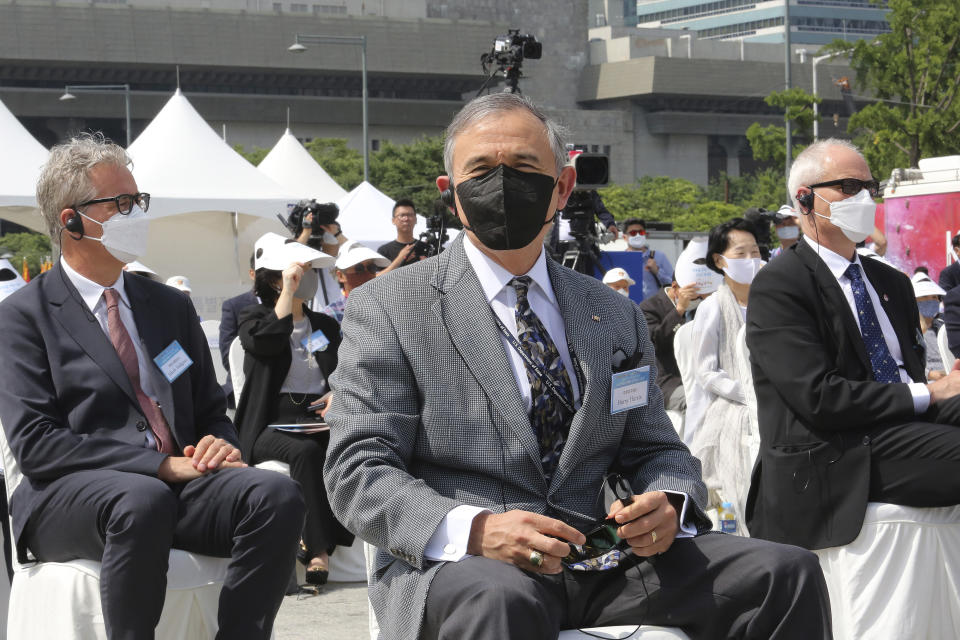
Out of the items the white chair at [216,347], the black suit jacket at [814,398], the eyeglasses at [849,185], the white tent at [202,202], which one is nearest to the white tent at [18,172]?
the white tent at [202,202]

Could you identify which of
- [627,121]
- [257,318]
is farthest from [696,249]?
[627,121]

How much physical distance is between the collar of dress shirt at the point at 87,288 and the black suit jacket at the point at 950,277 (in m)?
7.77

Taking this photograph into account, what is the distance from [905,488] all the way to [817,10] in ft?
434

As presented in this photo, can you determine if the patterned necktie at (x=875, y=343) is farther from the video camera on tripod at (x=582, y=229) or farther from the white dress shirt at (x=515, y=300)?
the video camera on tripod at (x=582, y=229)

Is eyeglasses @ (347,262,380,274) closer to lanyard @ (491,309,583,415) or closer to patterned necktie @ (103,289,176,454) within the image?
patterned necktie @ (103,289,176,454)

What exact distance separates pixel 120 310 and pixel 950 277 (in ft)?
25.9

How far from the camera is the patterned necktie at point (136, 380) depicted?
13.8 feet

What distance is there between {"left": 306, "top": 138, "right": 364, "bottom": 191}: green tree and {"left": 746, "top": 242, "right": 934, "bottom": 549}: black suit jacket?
46721mm

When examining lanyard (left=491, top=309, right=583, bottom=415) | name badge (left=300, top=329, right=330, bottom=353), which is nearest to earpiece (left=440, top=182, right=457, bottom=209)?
lanyard (left=491, top=309, right=583, bottom=415)

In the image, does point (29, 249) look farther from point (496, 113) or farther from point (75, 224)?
point (496, 113)

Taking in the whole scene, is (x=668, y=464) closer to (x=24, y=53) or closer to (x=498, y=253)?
(x=498, y=253)

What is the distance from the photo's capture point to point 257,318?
6609 mm

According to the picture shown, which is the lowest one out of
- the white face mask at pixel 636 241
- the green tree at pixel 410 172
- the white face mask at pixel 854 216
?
the white face mask at pixel 636 241

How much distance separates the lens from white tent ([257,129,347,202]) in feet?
76.2
